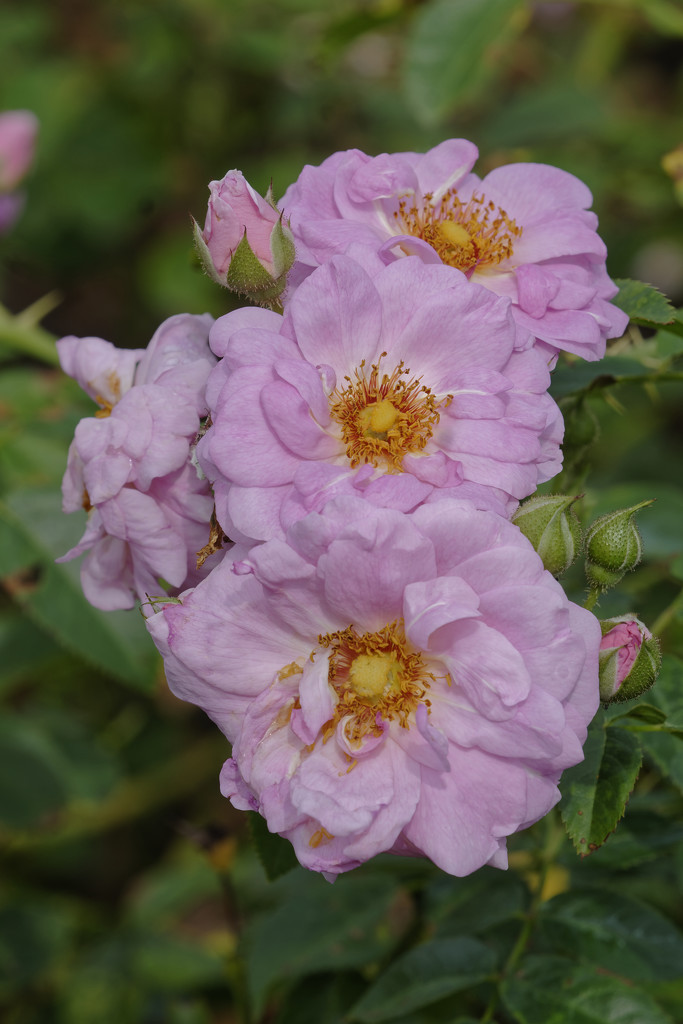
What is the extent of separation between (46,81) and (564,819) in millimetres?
3953

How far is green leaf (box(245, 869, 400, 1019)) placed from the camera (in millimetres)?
1986

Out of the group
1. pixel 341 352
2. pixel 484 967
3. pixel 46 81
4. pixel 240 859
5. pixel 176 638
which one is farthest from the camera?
pixel 46 81

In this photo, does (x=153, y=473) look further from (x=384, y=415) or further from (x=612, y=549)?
(x=612, y=549)

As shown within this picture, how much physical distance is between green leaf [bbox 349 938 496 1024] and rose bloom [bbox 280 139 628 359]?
974 mm

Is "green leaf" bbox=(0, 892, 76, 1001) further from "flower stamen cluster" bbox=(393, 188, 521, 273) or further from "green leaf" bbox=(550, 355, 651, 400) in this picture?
"flower stamen cluster" bbox=(393, 188, 521, 273)

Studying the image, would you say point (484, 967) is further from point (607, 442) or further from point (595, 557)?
point (607, 442)

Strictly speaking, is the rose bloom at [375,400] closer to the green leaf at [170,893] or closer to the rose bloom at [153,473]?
the rose bloom at [153,473]

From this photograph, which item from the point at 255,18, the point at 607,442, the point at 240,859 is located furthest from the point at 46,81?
the point at 240,859

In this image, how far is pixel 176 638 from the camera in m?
1.25

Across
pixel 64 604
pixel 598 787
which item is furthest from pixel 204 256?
pixel 64 604

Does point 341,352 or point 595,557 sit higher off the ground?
point 341,352

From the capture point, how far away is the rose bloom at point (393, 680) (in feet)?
3.85

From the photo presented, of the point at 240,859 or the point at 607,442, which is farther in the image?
the point at 607,442

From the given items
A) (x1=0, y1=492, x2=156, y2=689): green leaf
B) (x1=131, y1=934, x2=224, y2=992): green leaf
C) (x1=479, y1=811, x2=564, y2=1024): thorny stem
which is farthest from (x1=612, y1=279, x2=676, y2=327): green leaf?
(x1=131, y1=934, x2=224, y2=992): green leaf
